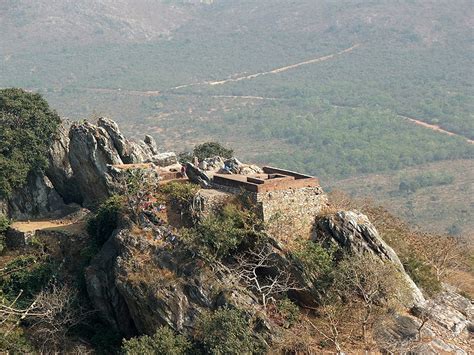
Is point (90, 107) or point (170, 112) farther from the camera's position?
point (170, 112)

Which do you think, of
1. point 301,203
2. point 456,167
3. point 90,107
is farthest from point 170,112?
point 301,203

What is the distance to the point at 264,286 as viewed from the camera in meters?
27.1

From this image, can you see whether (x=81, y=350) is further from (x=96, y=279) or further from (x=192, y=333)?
(x=192, y=333)

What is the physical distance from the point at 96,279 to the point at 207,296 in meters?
6.89

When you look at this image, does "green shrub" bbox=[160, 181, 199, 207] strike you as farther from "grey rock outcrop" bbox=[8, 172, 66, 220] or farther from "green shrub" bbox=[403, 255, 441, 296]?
"grey rock outcrop" bbox=[8, 172, 66, 220]

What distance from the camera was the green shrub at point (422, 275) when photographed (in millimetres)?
32031

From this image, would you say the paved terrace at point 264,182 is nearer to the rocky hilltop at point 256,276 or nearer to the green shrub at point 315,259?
the rocky hilltop at point 256,276

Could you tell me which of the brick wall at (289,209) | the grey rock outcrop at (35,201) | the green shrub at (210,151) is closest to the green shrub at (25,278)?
the grey rock outcrop at (35,201)

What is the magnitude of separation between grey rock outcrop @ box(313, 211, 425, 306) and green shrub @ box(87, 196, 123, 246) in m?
10.2

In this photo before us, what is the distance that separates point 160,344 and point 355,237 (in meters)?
9.44

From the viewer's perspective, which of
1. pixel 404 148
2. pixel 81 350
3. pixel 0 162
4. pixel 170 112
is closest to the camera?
pixel 81 350

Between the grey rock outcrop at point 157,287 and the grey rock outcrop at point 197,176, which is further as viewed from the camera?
the grey rock outcrop at point 197,176

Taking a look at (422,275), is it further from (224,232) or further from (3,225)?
(3,225)

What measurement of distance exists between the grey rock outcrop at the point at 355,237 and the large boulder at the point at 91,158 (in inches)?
609
